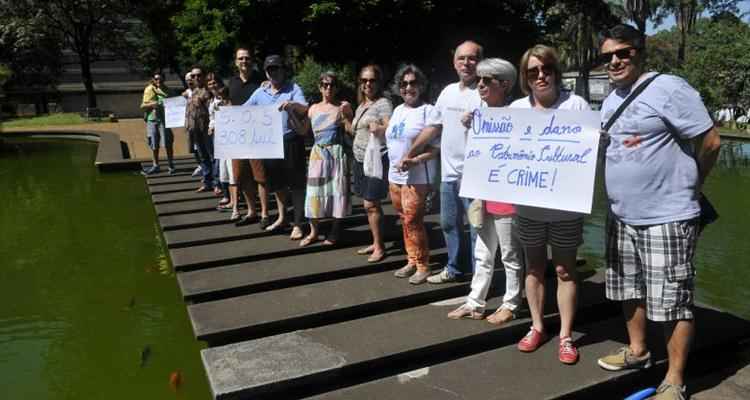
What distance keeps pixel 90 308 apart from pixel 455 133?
3.38 m

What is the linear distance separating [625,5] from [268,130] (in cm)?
3400

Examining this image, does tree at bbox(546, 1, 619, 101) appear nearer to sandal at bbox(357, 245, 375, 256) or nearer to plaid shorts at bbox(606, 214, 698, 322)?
sandal at bbox(357, 245, 375, 256)

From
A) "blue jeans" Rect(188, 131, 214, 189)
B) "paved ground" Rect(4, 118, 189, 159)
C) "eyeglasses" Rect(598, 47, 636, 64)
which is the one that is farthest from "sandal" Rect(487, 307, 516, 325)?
"paved ground" Rect(4, 118, 189, 159)

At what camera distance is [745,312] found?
471 cm

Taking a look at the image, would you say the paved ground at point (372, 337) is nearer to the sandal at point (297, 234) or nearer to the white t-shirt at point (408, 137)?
the sandal at point (297, 234)

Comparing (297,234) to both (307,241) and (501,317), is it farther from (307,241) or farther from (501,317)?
(501,317)

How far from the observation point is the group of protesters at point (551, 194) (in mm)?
2762

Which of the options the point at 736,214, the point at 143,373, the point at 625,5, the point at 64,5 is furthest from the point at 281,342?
the point at 625,5

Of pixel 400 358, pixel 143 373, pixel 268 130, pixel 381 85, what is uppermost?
pixel 381 85

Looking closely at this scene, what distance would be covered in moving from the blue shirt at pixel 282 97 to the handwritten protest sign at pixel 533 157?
2299 mm

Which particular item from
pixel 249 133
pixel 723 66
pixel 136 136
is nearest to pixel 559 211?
pixel 249 133

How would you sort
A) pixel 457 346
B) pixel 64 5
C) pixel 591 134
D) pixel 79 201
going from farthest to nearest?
pixel 64 5 < pixel 79 201 < pixel 457 346 < pixel 591 134

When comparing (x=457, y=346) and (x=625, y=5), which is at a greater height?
(x=625, y=5)

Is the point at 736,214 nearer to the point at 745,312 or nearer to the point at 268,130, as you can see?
the point at 745,312
